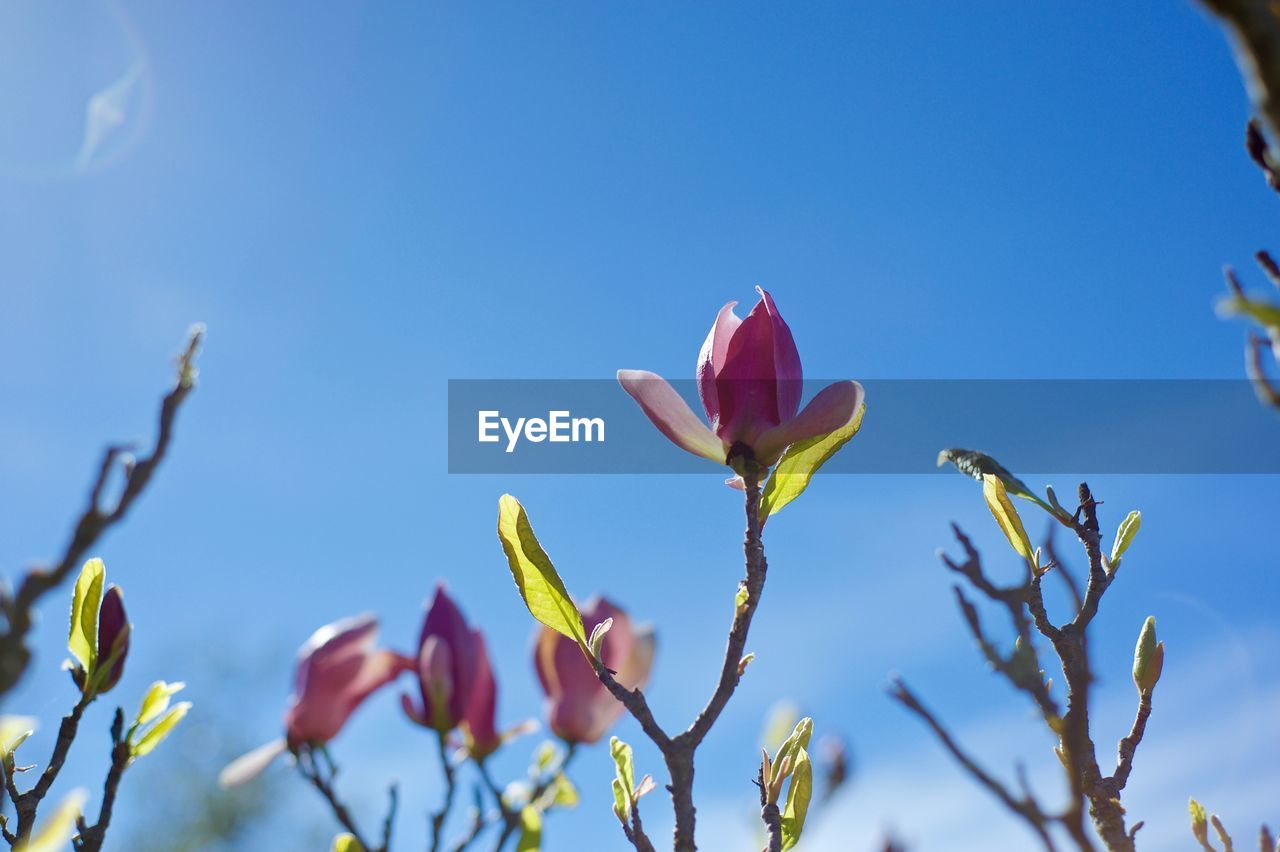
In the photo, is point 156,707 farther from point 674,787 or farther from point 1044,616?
point 1044,616

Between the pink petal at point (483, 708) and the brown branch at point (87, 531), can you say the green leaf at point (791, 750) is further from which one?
the brown branch at point (87, 531)

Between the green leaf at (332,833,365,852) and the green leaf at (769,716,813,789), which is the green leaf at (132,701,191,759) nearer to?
the green leaf at (332,833,365,852)

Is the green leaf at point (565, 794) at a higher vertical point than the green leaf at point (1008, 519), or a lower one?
lower

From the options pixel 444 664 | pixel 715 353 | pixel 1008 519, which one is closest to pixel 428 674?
pixel 444 664

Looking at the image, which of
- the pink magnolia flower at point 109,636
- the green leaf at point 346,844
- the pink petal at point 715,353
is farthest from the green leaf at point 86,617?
the pink petal at point 715,353

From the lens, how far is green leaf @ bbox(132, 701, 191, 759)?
4.56 feet

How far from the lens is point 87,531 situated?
635mm

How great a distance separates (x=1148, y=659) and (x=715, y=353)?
2.33 ft

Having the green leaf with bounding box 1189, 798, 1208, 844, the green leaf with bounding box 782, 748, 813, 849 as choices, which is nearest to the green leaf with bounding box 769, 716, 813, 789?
the green leaf with bounding box 782, 748, 813, 849

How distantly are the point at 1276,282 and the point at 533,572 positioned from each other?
83 centimetres

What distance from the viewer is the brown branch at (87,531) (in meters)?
0.57

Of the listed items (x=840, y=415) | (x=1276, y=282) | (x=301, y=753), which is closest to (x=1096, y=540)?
(x=840, y=415)

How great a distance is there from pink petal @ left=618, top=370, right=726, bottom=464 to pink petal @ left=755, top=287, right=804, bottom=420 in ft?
0.35

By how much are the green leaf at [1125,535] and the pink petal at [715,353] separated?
62cm
